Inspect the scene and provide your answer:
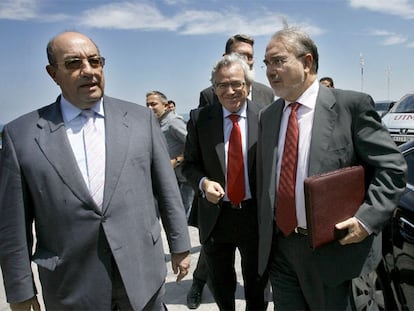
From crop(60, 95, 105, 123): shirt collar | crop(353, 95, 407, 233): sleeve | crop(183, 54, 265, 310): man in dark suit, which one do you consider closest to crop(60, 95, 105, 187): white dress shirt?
crop(60, 95, 105, 123): shirt collar

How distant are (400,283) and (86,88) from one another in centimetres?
195

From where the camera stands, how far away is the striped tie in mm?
1736

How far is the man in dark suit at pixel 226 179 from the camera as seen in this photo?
7.62ft

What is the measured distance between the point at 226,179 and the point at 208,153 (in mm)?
211

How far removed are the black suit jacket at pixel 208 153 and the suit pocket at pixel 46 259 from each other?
3.28 ft

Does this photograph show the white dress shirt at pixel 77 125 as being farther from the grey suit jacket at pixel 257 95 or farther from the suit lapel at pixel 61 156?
the grey suit jacket at pixel 257 95

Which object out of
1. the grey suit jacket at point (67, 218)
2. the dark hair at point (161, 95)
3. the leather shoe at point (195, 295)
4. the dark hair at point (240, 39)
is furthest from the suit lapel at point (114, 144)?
the dark hair at point (161, 95)

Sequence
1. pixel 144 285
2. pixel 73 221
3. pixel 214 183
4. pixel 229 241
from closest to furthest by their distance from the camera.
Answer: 1. pixel 73 221
2. pixel 144 285
3. pixel 214 183
4. pixel 229 241

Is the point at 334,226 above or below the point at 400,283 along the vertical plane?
above

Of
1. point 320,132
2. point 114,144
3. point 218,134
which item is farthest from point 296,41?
point 114,144

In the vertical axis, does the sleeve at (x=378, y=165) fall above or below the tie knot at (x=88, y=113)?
below

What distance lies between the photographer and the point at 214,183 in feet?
A: 7.48

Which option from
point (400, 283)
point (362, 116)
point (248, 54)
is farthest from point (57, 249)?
point (248, 54)

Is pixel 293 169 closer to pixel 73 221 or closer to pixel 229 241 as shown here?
pixel 229 241
